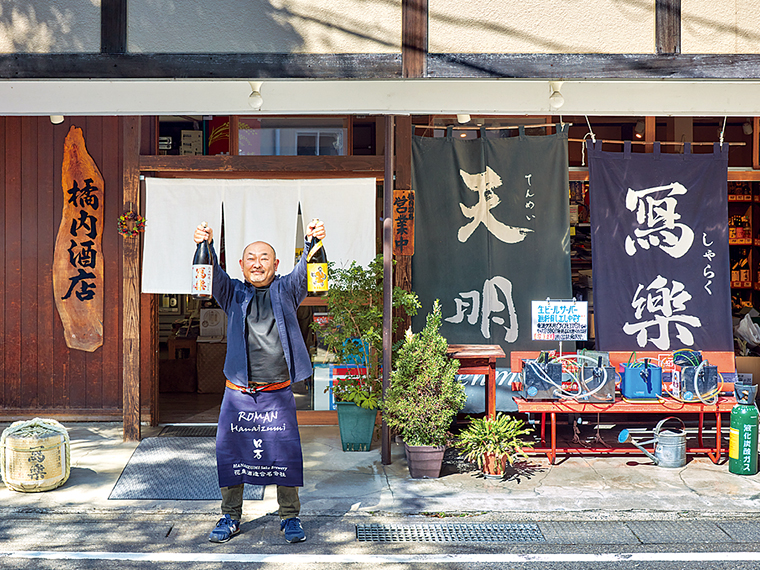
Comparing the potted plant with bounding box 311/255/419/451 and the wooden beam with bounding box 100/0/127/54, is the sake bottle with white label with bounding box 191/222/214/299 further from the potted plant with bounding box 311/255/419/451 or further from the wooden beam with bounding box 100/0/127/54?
the potted plant with bounding box 311/255/419/451

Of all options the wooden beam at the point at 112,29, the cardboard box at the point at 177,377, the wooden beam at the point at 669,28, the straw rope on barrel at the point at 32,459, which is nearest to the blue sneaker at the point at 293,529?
the straw rope on barrel at the point at 32,459

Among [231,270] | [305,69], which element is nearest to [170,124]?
[231,270]

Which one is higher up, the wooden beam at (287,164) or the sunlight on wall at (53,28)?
the sunlight on wall at (53,28)

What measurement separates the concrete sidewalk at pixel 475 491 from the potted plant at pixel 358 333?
32 cm

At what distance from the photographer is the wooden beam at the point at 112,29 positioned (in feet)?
19.8

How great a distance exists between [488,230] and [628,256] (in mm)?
1669

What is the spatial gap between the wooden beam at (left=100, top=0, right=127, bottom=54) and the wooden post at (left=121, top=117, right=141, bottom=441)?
2.12m

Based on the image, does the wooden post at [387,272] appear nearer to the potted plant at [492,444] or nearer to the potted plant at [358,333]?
Answer: the potted plant at [358,333]

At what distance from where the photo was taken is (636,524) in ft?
19.0

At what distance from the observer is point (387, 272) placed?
7.08m

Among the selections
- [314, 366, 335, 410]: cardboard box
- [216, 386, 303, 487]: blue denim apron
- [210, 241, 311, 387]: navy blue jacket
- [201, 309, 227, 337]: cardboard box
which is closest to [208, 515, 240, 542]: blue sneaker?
[216, 386, 303, 487]: blue denim apron

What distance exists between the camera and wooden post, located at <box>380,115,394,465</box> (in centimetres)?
708

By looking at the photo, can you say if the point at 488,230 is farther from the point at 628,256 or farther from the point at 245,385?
the point at 245,385

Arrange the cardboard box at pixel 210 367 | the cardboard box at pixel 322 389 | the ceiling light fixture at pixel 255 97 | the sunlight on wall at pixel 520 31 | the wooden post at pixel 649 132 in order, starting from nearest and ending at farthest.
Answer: the sunlight on wall at pixel 520 31 → the ceiling light fixture at pixel 255 97 → the wooden post at pixel 649 132 → the cardboard box at pixel 322 389 → the cardboard box at pixel 210 367
